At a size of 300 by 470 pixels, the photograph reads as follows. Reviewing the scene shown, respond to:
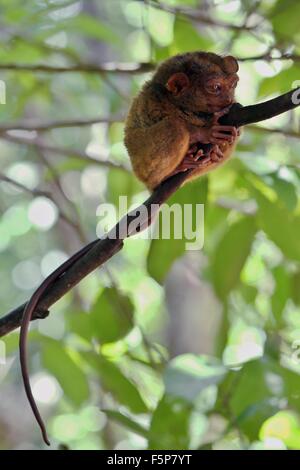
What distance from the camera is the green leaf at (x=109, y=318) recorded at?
11.3ft

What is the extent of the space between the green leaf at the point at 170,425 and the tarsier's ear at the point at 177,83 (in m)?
1.09

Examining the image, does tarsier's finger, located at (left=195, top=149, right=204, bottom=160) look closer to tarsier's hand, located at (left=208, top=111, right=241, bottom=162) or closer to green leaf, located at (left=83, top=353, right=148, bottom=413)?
tarsier's hand, located at (left=208, top=111, right=241, bottom=162)

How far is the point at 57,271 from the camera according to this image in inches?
82.8

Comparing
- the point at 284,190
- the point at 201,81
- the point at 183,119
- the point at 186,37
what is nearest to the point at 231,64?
the point at 201,81

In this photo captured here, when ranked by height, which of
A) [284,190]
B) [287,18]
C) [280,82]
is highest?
[287,18]

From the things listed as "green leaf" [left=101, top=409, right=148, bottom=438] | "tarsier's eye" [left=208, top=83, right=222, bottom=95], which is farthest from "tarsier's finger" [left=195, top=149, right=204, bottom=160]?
"green leaf" [left=101, top=409, right=148, bottom=438]

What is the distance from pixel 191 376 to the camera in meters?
3.06

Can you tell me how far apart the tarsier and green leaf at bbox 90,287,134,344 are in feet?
2.54

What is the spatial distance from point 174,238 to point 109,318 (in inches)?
18.6

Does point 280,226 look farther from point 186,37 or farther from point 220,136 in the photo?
point 186,37

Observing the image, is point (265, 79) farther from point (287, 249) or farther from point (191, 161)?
point (191, 161)

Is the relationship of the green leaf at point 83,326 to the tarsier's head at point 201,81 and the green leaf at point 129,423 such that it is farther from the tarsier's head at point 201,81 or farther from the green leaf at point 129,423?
the tarsier's head at point 201,81

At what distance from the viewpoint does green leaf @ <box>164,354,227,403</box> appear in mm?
2957

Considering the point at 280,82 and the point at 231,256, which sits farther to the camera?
the point at 231,256
